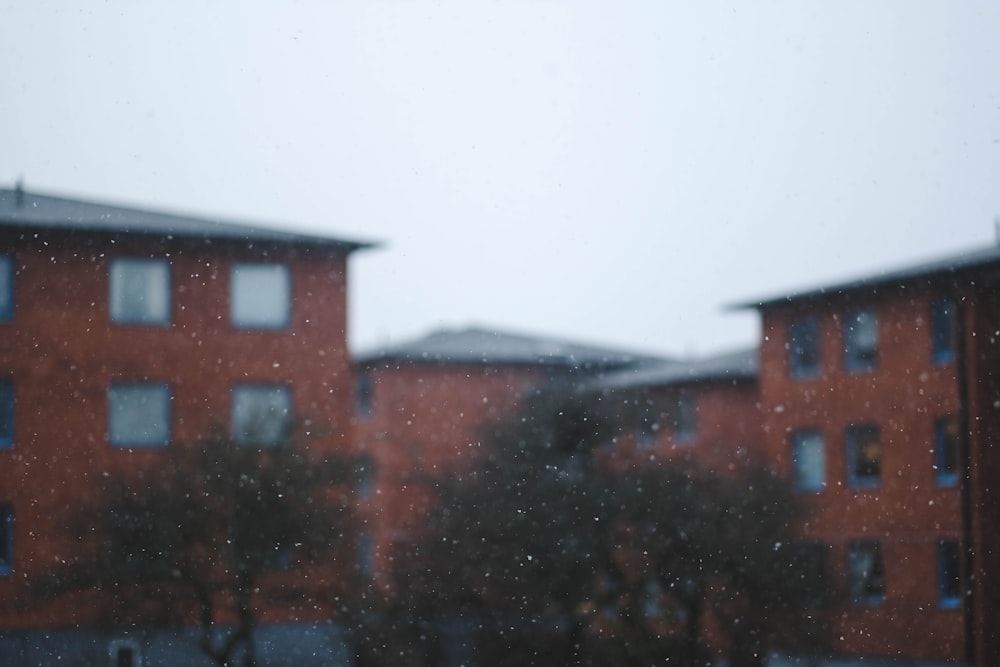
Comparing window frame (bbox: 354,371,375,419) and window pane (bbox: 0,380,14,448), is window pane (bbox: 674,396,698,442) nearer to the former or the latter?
window frame (bbox: 354,371,375,419)

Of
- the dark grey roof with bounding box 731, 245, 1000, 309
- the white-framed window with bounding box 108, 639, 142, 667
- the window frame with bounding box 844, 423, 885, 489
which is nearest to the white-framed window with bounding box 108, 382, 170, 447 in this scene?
the white-framed window with bounding box 108, 639, 142, 667

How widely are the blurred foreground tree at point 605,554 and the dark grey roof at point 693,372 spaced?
9.48ft

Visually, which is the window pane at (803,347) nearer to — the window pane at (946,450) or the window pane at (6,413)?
the window pane at (946,450)

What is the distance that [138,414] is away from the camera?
800 inches

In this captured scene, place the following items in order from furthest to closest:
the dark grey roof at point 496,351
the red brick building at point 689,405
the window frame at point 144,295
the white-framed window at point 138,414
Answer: the dark grey roof at point 496,351 < the red brick building at point 689,405 < the window frame at point 144,295 < the white-framed window at point 138,414

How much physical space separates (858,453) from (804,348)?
2478 mm

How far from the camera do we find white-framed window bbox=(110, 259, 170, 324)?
2039cm

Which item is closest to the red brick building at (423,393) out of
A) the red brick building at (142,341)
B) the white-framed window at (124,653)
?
the red brick building at (142,341)

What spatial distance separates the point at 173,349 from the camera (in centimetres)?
2075

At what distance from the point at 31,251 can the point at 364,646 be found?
7809mm

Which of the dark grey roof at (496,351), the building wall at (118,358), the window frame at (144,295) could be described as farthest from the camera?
the dark grey roof at (496,351)

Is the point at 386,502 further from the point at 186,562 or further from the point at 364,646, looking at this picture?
the point at 186,562

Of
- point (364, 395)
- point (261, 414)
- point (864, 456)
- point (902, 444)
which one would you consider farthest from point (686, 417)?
point (261, 414)

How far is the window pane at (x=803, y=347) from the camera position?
24.7 metres
